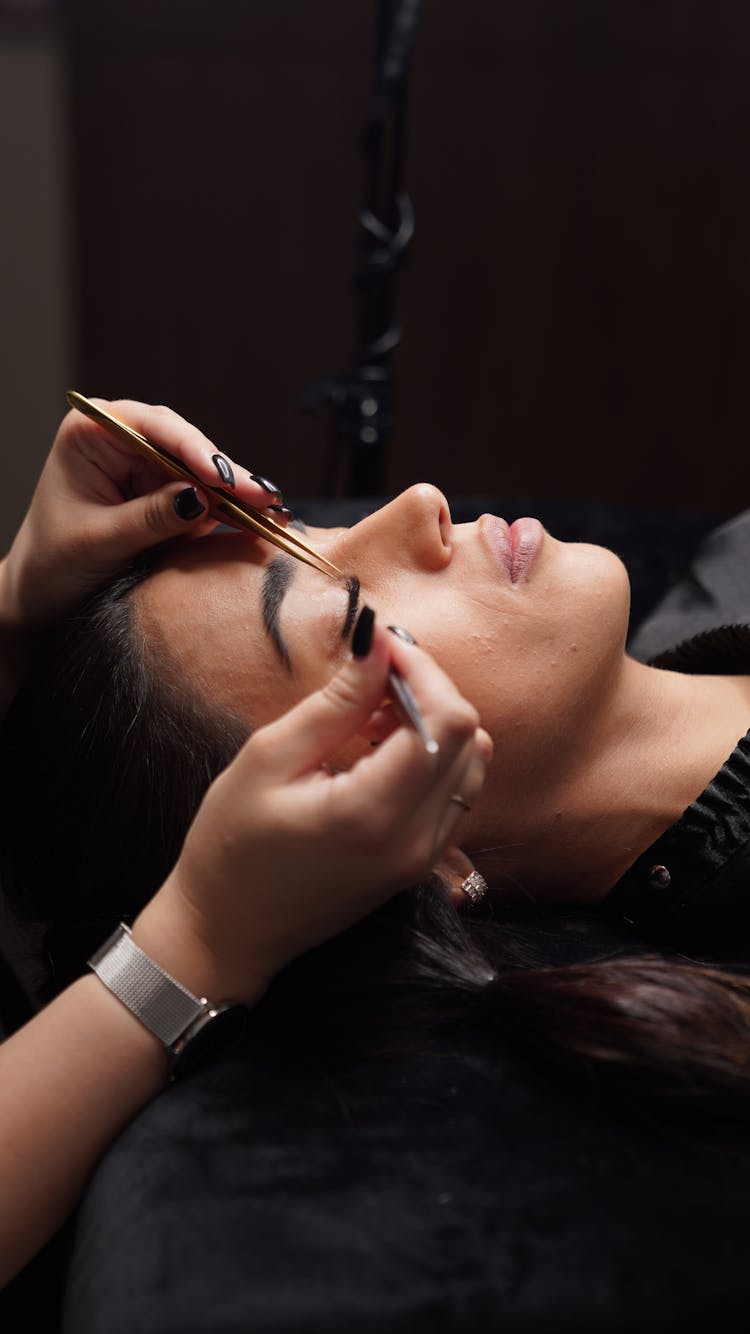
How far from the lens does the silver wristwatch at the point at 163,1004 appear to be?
37.1 inches

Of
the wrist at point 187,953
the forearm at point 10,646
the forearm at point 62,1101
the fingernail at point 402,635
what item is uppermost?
the fingernail at point 402,635

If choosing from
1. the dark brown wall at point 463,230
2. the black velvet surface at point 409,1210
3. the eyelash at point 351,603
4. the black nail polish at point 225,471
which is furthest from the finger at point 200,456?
the dark brown wall at point 463,230

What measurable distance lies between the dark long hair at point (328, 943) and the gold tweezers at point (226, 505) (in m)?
0.11

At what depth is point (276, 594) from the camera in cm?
109

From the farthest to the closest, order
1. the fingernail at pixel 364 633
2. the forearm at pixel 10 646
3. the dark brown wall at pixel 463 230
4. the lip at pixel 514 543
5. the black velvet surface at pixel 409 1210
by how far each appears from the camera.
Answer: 1. the dark brown wall at pixel 463 230
2. the forearm at pixel 10 646
3. the lip at pixel 514 543
4. the fingernail at pixel 364 633
5. the black velvet surface at pixel 409 1210

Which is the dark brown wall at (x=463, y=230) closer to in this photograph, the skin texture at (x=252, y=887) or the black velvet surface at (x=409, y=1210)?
the skin texture at (x=252, y=887)

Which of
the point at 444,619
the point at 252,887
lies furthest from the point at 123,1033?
the point at 444,619

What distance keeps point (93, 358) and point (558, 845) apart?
2.48m

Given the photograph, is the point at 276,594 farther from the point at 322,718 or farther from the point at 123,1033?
the point at 123,1033

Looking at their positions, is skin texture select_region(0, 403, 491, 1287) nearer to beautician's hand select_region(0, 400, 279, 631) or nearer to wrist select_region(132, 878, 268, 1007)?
wrist select_region(132, 878, 268, 1007)

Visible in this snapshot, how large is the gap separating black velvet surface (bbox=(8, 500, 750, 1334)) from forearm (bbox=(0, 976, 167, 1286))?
0.03 m

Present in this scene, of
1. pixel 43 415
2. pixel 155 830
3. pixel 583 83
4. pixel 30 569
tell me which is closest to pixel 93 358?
pixel 43 415

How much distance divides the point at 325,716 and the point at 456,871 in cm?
33

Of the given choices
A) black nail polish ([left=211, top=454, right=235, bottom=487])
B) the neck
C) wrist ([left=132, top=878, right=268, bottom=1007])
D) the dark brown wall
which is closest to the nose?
black nail polish ([left=211, top=454, right=235, bottom=487])
